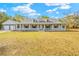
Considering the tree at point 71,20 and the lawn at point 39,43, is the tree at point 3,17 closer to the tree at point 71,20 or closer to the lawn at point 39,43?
the lawn at point 39,43

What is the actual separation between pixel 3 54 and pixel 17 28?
35 cm

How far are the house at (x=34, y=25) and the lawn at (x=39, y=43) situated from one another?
0.20ft

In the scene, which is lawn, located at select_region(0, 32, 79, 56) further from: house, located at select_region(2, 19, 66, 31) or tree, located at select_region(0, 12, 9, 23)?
tree, located at select_region(0, 12, 9, 23)

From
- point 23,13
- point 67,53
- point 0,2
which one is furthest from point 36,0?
point 67,53

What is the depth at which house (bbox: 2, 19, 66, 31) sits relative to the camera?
3.22m

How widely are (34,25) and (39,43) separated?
0.73 feet

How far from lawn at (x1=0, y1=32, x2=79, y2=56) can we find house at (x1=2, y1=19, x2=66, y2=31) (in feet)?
0.20

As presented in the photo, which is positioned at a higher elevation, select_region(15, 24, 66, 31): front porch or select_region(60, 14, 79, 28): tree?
select_region(60, 14, 79, 28): tree

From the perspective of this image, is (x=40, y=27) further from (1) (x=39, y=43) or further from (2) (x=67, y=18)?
(2) (x=67, y=18)

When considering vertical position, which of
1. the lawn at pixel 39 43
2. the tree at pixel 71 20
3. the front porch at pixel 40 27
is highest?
the tree at pixel 71 20

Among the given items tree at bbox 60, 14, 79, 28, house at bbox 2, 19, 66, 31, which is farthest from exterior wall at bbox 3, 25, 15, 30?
tree at bbox 60, 14, 79, 28

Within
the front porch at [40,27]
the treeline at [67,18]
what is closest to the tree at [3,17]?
the treeline at [67,18]

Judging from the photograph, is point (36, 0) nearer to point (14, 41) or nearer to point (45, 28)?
point (45, 28)

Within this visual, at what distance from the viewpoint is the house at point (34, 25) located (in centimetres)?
322
